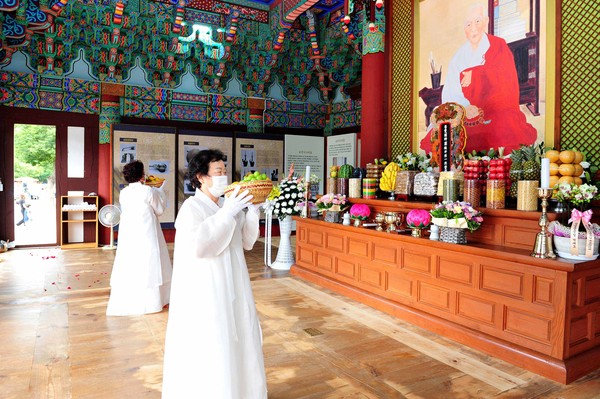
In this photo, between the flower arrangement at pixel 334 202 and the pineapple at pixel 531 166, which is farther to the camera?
the flower arrangement at pixel 334 202

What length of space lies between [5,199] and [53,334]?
17.4 feet

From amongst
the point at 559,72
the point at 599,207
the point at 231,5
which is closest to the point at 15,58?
the point at 231,5

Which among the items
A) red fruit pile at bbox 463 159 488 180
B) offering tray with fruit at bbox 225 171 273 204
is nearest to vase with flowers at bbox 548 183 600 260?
red fruit pile at bbox 463 159 488 180

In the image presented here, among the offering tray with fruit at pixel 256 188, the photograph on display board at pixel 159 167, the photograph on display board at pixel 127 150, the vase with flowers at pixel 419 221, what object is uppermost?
the photograph on display board at pixel 127 150

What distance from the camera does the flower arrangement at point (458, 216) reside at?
357 centimetres

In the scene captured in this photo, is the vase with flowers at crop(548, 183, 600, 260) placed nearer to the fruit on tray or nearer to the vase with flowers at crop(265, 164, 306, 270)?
the fruit on tray

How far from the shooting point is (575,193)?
10.5ft

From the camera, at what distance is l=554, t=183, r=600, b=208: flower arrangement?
10.3 feet

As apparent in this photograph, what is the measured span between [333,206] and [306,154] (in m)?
4.90

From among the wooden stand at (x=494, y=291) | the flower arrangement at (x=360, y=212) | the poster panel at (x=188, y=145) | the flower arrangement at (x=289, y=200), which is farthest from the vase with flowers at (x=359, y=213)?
the poster panel at (x=188, y=145)

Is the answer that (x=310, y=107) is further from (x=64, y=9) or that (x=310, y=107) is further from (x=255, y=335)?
(x=255, y=335)

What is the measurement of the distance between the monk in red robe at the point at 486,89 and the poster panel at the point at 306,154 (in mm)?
5062

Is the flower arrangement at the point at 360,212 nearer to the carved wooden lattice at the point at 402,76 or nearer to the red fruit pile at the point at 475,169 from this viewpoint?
the red fruit pile at the point at 475,169

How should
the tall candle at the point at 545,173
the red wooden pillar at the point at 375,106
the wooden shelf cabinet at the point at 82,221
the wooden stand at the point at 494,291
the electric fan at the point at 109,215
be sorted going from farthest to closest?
the wooden shelf cabinet at the point at 82,221, the electric fan at the point at 109,215, the red wooden pillar at the point at 375,106, the tall candle at the point at 545,173, the wooden stand at the point at 494,291
